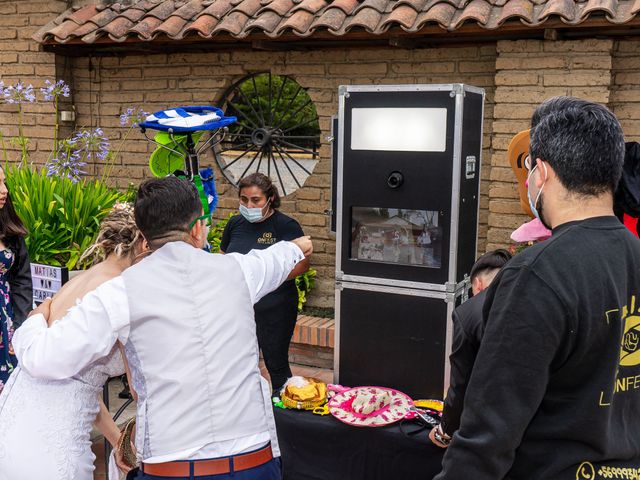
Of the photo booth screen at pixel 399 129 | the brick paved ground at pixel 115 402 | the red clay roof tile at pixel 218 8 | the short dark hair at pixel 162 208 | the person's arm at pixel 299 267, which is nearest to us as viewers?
the short dark hair at pixel 162 208

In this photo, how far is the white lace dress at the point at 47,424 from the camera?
2.59 metres

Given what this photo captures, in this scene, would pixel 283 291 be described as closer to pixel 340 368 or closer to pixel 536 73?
pixel 340 368

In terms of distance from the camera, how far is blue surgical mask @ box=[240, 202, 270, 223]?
4.94 metres

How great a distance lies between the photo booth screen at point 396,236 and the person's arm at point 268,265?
124cm

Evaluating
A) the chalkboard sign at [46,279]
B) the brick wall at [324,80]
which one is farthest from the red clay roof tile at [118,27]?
the chalkboard sign at [46,279]

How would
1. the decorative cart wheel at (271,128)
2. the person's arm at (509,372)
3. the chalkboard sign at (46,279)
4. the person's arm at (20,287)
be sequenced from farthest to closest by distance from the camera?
1. the decorative cart wheel at (271,128)
2. the chalkboard sign at (46,279)
3. the person's arm at (20,287)
4. the person's arm at (509,372)

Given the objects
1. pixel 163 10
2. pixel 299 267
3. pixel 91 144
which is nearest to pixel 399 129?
pixel 299 267

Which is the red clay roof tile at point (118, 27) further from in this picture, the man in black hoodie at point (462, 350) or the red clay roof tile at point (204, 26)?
the man in black hoodie at point (462, 350)

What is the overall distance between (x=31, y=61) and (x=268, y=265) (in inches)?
217

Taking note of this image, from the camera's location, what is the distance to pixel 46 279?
435 centimetres

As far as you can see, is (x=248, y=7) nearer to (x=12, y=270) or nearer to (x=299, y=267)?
(x=12, y=270)

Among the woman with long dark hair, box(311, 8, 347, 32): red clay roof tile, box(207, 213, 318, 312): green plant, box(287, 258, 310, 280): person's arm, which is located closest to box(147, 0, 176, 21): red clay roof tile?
box(311, 8, 347, 32): red clay roof tile

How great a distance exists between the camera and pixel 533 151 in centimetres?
175

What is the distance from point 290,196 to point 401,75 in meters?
1.44
